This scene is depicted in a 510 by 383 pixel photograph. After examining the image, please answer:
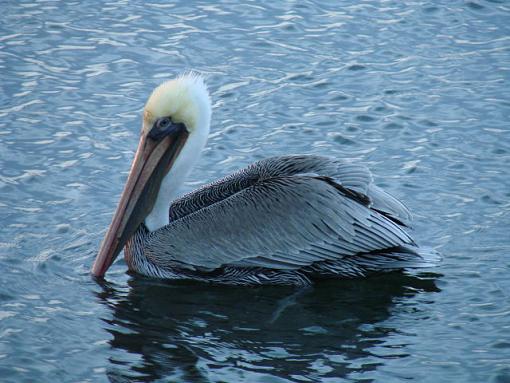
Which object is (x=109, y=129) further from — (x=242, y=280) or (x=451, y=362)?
(x=451, y=362)

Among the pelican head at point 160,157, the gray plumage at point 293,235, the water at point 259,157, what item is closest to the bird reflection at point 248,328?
the water at point 259,157

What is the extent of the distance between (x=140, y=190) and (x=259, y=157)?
1.78 m

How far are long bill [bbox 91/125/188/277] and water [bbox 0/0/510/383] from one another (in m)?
0.26

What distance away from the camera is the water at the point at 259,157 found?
674cm

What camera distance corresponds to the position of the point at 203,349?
6.78 m

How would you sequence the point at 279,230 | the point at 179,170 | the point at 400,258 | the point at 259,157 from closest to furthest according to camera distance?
the point at 400,258 → the point at 279,230 → the point at 179,170 → the point at 259,157

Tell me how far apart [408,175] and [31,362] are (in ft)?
12.4

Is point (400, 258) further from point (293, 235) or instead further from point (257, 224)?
point (257, 224)

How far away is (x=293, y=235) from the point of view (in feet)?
25.1

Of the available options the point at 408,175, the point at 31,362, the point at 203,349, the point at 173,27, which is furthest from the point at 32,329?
the point at 173,27

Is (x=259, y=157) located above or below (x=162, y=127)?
below

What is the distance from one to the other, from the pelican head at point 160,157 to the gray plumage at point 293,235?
0.65ft

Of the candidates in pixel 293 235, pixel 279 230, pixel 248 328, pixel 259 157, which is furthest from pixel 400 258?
pixel 259 157

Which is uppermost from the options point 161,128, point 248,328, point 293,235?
point 161,128
